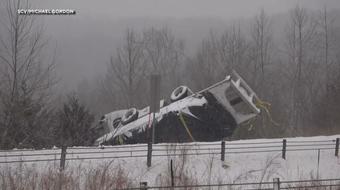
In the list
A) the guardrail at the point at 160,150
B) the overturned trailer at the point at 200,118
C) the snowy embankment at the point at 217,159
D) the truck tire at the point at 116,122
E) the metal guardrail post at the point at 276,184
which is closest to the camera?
the metal guardrail post at the point at 276,184

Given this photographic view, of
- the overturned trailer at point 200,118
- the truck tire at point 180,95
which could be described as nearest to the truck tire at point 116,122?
the overturned trailer at point 200,118

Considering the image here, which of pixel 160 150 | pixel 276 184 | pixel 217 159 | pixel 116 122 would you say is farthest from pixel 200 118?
pixel 276 184

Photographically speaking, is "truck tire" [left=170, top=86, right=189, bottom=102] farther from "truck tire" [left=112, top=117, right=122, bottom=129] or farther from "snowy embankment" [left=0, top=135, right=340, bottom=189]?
"snowy embankment" [left=0, top=135, right=340, bottom=189]

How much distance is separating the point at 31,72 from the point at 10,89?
3.75ft

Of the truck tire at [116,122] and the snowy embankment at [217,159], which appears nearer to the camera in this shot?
the snowy embankment at [217,159]

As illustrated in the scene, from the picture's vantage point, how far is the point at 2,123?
1409 centimetres

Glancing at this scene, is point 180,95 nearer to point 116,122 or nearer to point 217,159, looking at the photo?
point 116,122

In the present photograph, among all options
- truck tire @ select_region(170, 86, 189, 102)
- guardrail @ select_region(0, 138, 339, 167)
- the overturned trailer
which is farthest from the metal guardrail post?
truck tire @ select_region(170, 86, 189, 102)

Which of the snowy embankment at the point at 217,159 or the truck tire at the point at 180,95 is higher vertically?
the truck tire at the point at 180,95

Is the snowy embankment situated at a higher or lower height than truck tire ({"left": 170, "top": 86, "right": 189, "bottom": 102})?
lower

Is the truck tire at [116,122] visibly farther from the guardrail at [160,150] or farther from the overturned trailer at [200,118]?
the guardrail at [160,150]

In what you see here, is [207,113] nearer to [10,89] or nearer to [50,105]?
[50,105]

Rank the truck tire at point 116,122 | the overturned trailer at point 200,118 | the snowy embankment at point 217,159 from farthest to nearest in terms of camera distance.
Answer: the truck tire at point 116,122
the overturned trailer at point 200,118
the snowy embankment at point 217,159

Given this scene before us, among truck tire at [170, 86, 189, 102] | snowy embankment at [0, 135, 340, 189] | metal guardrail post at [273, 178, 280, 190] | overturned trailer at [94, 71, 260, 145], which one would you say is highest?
truck tire at [170, 86, 189, 102]
